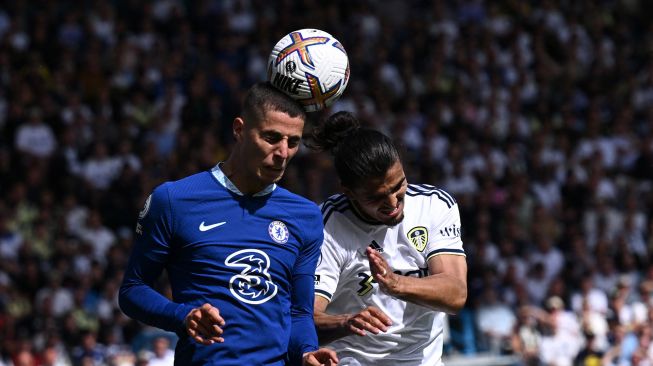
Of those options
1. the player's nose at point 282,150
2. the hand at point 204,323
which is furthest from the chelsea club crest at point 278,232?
the hand at point 204,323

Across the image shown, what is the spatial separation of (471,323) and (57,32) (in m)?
7.15

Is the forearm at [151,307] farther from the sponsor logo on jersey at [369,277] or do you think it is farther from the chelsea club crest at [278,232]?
the sponsor logo on jersey at [369,277]

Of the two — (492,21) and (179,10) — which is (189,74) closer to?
(179,10)

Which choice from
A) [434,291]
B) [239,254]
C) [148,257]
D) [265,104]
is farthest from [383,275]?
[148,257]

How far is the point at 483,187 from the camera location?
637 inches

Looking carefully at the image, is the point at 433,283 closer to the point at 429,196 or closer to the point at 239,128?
the point at 429,196

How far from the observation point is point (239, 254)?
14.3ft

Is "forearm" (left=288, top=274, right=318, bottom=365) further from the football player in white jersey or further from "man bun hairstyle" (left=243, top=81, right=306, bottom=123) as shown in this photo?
"man bun hairstyle" (left=243, top=81, right=306, bottom=123)

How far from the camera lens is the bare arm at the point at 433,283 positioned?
15.5ft


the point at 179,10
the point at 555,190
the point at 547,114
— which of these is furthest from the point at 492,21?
the point at 179,10

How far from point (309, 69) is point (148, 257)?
1.20 metres

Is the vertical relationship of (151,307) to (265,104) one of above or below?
below

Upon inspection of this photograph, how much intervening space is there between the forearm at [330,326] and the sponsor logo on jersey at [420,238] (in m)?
0.58

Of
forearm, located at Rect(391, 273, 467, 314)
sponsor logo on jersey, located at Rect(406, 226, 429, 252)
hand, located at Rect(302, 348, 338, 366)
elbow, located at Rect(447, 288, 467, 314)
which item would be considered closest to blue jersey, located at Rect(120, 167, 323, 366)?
hand, located at Rect(302, 348, 338, 366)
